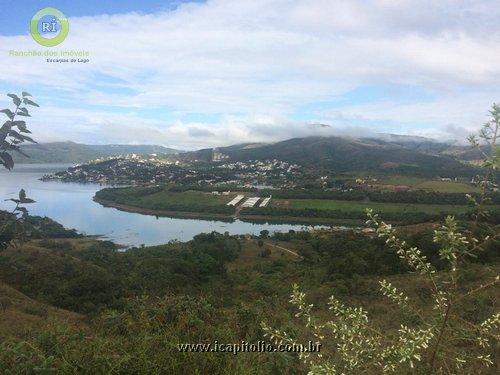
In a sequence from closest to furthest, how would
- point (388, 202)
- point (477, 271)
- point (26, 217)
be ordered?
point (26, 217) → point (477, 271) → point (388, 202)

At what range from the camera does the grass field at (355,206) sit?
177 feet

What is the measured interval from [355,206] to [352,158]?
6976 centimetres

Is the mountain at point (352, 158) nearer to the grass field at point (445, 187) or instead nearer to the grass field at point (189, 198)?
the grass field at point (445, 187)

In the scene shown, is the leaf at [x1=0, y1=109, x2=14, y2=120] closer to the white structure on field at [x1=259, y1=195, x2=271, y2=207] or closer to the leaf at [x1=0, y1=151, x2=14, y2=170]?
the leaf at [x1=0, y1=151, x2=14, y2=170]

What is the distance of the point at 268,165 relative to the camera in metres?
124

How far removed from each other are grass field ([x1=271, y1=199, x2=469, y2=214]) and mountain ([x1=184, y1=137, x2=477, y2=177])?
2881 cm

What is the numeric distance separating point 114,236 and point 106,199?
2904 centimetres

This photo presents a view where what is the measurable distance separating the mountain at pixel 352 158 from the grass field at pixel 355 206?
2881 cm

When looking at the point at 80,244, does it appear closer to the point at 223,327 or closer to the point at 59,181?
the point at 223,327

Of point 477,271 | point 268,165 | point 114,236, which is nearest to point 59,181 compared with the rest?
point 268,165

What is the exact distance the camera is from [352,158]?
123m

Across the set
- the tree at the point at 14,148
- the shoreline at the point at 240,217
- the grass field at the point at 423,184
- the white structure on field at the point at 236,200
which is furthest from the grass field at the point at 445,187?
the tree at the point at 14,148

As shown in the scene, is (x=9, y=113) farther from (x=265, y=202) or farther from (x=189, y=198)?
(x=189, y=198)

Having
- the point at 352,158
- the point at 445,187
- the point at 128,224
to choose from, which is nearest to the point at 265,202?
the point at 128,224
